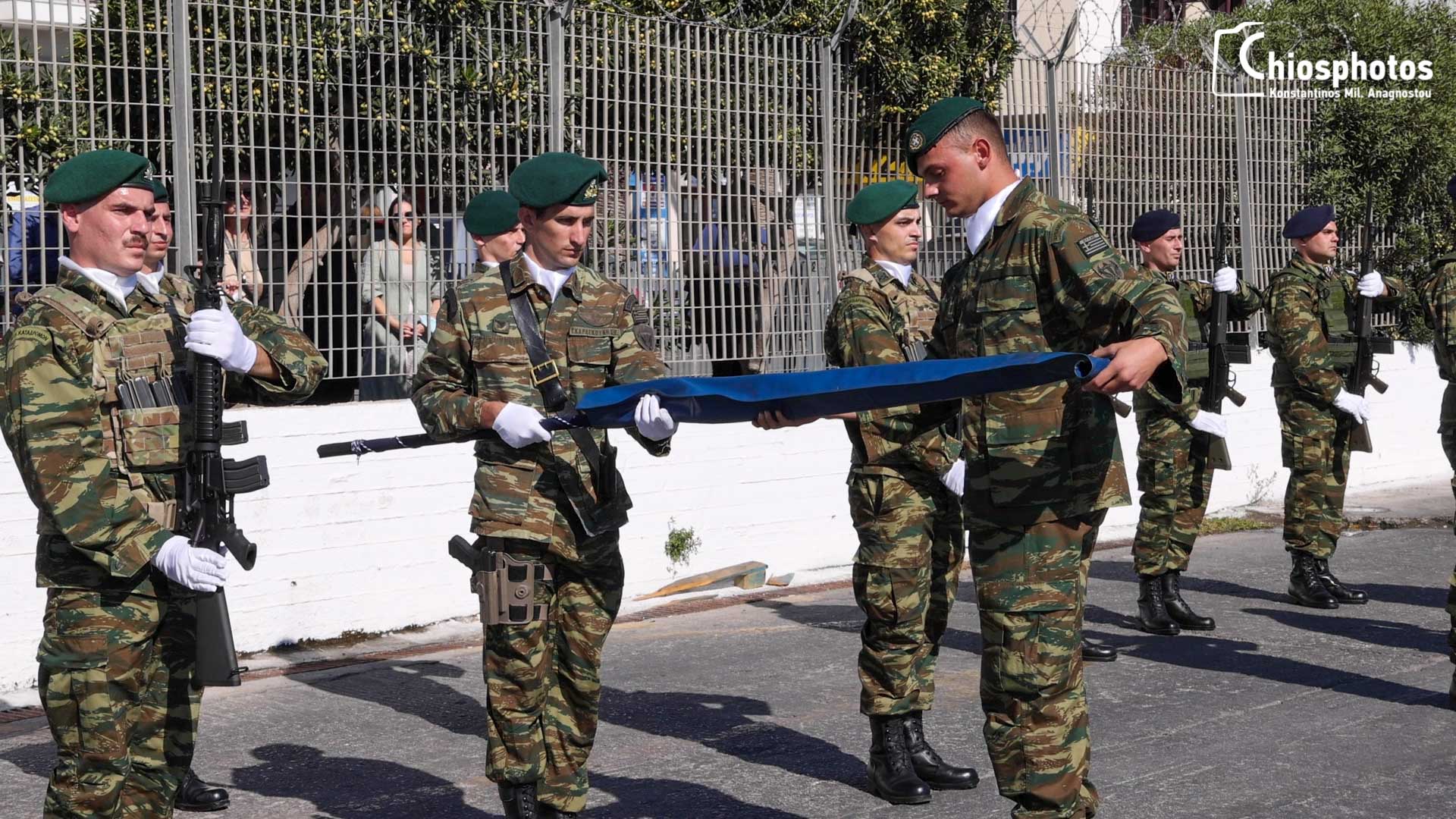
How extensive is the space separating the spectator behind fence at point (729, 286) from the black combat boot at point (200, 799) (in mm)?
5356

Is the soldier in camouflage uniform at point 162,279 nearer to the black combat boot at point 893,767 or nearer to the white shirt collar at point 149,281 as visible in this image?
the white shirt collar at point 149,281

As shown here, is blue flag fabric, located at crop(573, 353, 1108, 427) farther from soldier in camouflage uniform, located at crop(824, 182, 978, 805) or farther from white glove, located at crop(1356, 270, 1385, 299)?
white glove, located at crop(1356, 270, 1385, 299)

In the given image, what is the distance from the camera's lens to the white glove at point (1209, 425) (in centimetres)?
881

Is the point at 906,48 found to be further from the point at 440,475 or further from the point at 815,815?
the point at 815,815

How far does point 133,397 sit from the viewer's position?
14.8 feet

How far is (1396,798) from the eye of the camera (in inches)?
221

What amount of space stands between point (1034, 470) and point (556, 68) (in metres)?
6.04

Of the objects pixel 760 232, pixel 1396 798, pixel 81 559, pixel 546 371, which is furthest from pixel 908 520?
pixel 760 232

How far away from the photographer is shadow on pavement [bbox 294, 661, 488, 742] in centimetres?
711

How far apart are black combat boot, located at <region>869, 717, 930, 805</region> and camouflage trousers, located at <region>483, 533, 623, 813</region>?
116 cm

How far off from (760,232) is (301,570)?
13.3 ft

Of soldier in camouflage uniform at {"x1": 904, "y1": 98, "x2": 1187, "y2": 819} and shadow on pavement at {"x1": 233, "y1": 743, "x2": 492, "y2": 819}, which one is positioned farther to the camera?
shadow on pavement at {"x1": 233, "y1": 743, "x2": 492, "y2": 819}

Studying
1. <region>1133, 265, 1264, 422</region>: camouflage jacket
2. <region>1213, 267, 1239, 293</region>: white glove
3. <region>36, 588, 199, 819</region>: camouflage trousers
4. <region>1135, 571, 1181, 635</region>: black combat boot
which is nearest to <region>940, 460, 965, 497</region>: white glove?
<region>36, 588, 199, 819</region>: camouflage trousers
